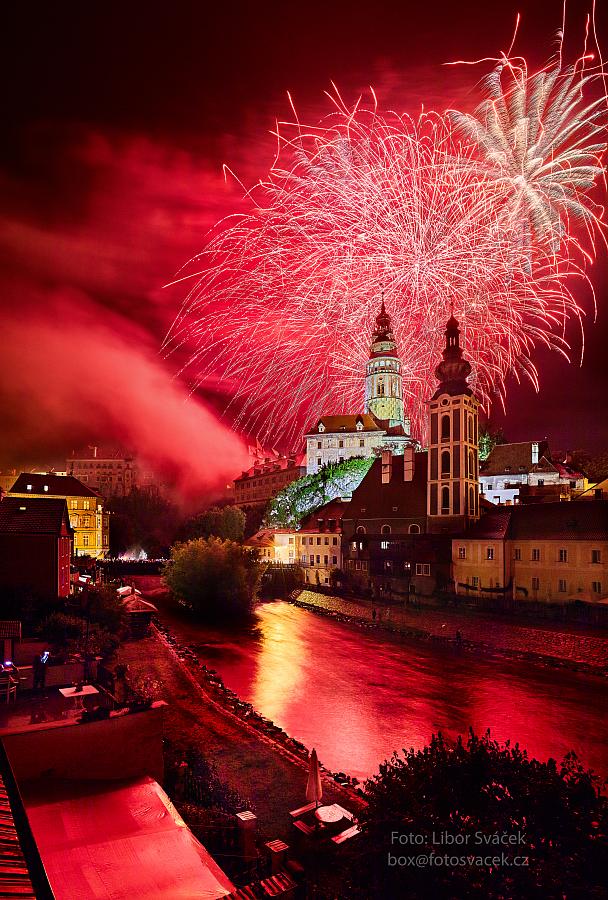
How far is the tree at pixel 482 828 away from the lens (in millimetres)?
6094

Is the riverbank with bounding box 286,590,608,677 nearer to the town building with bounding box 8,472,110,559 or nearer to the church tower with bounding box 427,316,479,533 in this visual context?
the church tower with bounding box 427,316,479,533

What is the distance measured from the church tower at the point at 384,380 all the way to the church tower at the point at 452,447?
4207cm

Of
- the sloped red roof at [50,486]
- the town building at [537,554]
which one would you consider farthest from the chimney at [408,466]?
Answer: the sloped red roof at [50,486]

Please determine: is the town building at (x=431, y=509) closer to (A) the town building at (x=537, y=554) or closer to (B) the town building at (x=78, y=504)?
(A) the town building at (x=537, y=554)

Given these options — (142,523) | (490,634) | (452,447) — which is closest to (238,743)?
(490,634)

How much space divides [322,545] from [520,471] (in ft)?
94.9

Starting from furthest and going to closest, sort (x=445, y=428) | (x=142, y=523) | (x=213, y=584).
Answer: (x=142, y=523) → (x=445, y=428) → (x=213, y=584)

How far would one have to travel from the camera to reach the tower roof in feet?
173

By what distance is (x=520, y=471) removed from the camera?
70.7 metres

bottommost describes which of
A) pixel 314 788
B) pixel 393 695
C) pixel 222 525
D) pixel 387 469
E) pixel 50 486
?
pixel 393 695

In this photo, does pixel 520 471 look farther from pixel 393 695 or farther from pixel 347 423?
pixel 393 695

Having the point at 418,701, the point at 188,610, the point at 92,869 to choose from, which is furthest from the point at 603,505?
the point at 92,869

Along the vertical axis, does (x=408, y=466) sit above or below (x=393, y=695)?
above

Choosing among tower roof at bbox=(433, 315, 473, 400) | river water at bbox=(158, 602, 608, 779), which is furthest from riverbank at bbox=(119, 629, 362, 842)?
tower roof at bbox=(433, 315, 473, 400)
